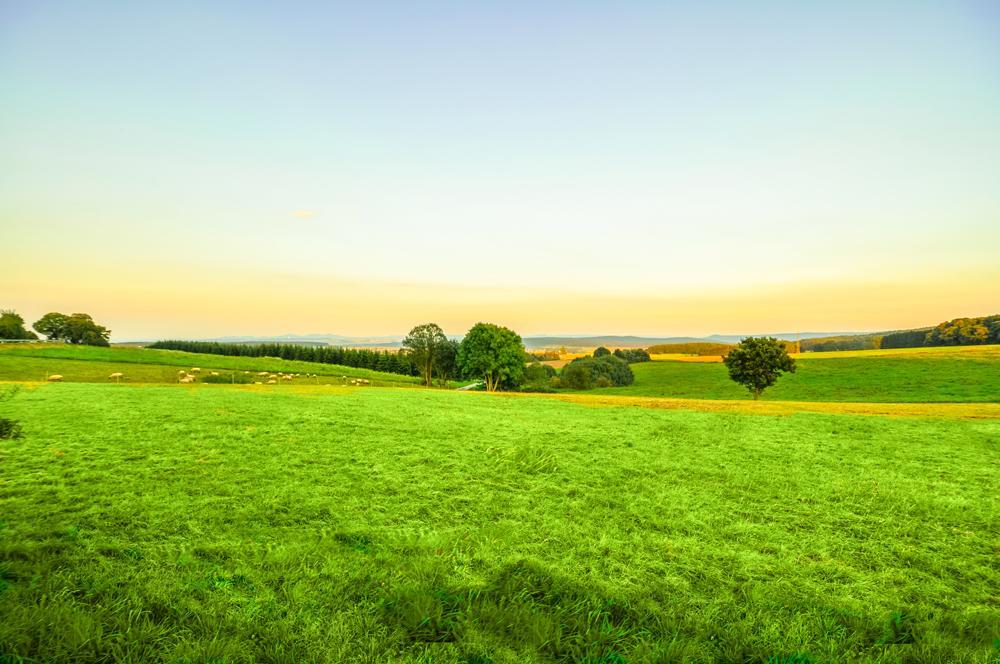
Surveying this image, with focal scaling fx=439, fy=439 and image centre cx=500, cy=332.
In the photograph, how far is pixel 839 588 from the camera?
570 centimetres

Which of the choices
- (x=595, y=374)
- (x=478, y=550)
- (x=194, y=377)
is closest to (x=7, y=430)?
(x=478, y=550)

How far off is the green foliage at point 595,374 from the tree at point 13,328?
89.8 metres

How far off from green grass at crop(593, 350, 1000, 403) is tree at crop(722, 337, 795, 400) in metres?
16.0

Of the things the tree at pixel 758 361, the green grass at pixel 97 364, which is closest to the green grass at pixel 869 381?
the tree at pixel 758 361

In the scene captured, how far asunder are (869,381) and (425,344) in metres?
69.0

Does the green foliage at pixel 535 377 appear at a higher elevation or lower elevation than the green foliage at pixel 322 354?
lower

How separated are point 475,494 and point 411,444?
199 inches

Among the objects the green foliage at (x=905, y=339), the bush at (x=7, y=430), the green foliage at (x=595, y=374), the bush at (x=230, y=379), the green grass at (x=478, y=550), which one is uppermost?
the green foliage at (x=905, y=339)

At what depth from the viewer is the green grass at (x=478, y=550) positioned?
3811 millimetres

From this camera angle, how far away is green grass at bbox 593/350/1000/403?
57281mm

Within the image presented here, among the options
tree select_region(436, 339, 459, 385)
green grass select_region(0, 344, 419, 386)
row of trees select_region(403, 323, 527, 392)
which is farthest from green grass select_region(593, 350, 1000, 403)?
green grass select_region(0, 344, 419, 386)

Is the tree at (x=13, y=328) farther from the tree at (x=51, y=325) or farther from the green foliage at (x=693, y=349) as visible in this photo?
the green foliage at (x=693, y=349)

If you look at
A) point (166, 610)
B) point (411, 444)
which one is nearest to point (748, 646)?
point (166, 610)

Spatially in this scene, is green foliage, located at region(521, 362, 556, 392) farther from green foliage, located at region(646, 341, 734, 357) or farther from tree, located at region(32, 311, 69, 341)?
tree, located at region(32, 311, 69, 341)
